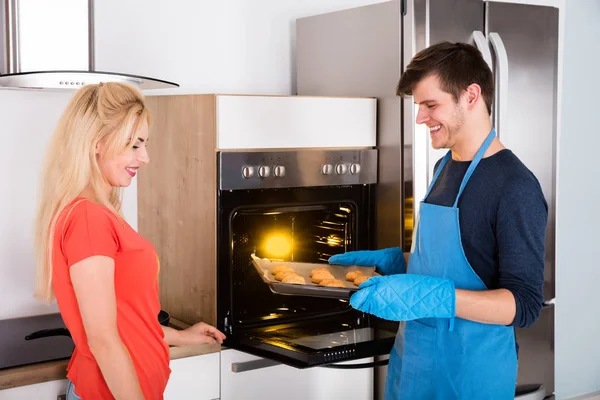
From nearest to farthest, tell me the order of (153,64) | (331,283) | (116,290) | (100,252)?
1. (100,252)
2. (116,290)
3. (331,283)
4. (153,64)

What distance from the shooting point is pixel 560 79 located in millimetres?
3789

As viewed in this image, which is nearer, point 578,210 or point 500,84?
point 500,84

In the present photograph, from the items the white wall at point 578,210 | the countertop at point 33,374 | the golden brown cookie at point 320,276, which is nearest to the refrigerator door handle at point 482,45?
the golden brown cookie at point 320,276

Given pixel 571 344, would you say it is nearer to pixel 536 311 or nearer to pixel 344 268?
pixel 344 268

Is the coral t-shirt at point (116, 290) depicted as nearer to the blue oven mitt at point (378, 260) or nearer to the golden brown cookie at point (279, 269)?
the golden brown cookie at point (279, 269)

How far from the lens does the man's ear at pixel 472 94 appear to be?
6.32ft

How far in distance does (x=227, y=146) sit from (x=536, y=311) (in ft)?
3.44

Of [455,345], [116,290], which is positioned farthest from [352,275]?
[116,290]

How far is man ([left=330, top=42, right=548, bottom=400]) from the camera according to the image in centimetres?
180

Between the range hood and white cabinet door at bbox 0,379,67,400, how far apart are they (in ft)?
2.64

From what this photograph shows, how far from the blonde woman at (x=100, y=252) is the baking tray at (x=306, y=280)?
40 cm

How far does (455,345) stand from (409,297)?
238 millimetres

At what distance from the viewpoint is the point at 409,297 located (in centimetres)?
184

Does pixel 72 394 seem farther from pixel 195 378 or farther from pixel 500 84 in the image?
pixel 500 84
